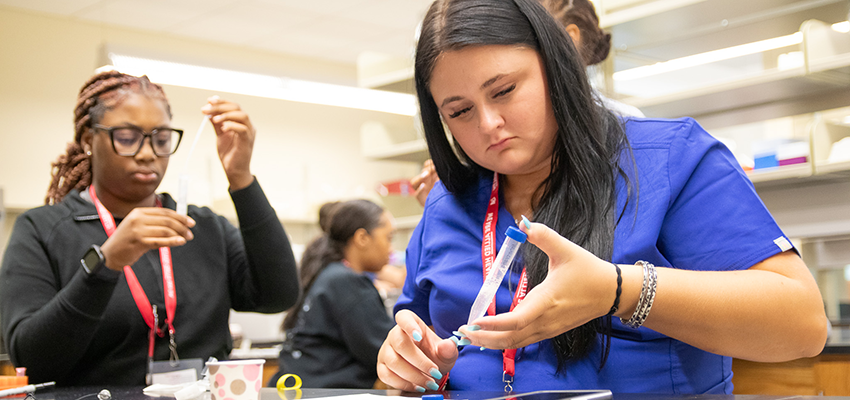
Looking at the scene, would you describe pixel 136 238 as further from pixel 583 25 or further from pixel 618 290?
→ pixel 583 25

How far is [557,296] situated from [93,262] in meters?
0.90

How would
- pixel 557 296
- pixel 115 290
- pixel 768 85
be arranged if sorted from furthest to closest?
pixel 768 85, pixel 115 290, pixel 557 296

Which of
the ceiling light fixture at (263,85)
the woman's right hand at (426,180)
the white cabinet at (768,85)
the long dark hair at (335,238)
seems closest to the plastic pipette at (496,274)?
the woman's right hand at (426,180)

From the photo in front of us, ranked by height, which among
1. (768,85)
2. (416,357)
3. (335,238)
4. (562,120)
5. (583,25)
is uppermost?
(583,25)

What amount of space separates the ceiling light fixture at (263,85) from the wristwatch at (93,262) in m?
3.28

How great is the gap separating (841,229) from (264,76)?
4.05 meters

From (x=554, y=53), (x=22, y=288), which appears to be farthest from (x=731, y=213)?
(x=22, y=288)

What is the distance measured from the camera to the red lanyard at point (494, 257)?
0.95 m

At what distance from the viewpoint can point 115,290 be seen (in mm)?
1449

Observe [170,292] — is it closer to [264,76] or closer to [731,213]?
[731,213]

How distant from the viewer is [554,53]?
3.36ft

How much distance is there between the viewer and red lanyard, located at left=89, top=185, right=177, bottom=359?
145 cm

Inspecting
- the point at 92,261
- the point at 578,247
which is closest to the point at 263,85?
the point at 92,261

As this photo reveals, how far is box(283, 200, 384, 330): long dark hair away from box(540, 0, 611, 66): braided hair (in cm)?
170
